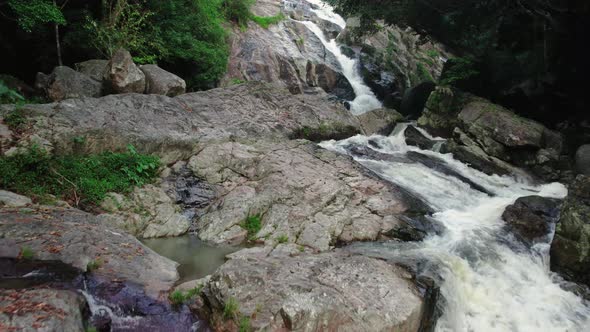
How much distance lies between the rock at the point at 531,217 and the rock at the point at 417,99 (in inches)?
425

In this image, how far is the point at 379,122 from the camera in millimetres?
16094

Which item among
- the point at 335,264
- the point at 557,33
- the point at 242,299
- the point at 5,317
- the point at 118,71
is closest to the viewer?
the point at 5,317

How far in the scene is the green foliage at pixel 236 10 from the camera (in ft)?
65.6

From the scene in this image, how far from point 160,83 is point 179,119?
2.11 metres

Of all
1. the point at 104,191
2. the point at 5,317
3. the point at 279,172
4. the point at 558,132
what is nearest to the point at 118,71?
the point at 104,191

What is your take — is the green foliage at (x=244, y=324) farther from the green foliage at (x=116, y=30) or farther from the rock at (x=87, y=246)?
the green foliage at (x=116, y=30)

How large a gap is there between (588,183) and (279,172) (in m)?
7.30

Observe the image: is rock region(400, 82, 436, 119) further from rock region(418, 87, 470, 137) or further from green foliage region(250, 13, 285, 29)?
green foliage region(250, 13, 285, 29)

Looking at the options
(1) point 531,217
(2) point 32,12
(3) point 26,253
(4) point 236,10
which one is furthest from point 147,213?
(4) point 236,10

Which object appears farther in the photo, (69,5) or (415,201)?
(69,5)

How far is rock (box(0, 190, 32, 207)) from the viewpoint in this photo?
19.3 feet

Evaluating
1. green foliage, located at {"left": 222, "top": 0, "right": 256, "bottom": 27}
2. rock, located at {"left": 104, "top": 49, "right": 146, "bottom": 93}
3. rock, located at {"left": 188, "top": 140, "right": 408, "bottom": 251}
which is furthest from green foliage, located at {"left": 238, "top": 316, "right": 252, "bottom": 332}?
green foliage, located at {"left": 222, "top": 0, "right": 256, "bottom": 27}

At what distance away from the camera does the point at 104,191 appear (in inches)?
287

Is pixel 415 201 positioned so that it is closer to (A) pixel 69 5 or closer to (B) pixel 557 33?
(B) pixel 557 33
